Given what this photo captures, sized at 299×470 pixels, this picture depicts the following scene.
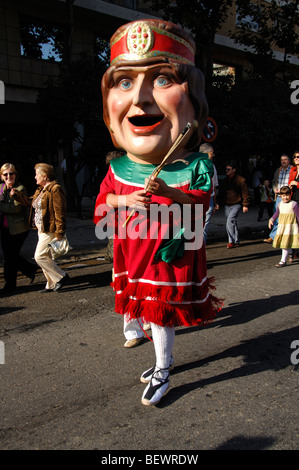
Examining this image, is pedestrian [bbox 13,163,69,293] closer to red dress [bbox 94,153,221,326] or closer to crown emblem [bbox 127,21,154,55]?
red dress [bbox 94,153,221,326]

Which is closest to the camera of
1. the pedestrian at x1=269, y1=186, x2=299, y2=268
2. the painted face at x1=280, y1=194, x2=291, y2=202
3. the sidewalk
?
the pedestrian at x1=269, y1=186, x2=299, y2=268

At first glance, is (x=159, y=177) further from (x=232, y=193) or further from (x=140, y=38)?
(x=232, y=193)

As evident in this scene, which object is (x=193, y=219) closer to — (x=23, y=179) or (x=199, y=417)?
(x=199, y=417)

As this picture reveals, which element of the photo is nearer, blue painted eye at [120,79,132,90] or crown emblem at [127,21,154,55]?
crown emblem at [127,21,154,55]

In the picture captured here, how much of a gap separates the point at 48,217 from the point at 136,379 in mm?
2710

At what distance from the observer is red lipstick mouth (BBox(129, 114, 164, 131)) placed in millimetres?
2652

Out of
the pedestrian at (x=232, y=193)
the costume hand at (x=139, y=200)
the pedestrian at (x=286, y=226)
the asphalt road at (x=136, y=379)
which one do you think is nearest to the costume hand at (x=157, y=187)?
the costume hand at (x=139, y=200)

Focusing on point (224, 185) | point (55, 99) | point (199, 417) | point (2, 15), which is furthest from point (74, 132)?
point (199, 417)

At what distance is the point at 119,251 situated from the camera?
2.90 metres

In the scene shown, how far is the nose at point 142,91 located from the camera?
103 inches

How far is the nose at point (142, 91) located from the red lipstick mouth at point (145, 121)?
0.09m

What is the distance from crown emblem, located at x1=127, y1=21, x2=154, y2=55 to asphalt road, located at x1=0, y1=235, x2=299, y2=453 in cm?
227

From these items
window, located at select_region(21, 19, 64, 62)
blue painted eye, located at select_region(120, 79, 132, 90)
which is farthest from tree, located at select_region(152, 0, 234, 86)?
blue painted eye, located at select_region(120, 79, 132, 90)

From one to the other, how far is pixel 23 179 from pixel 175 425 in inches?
561
